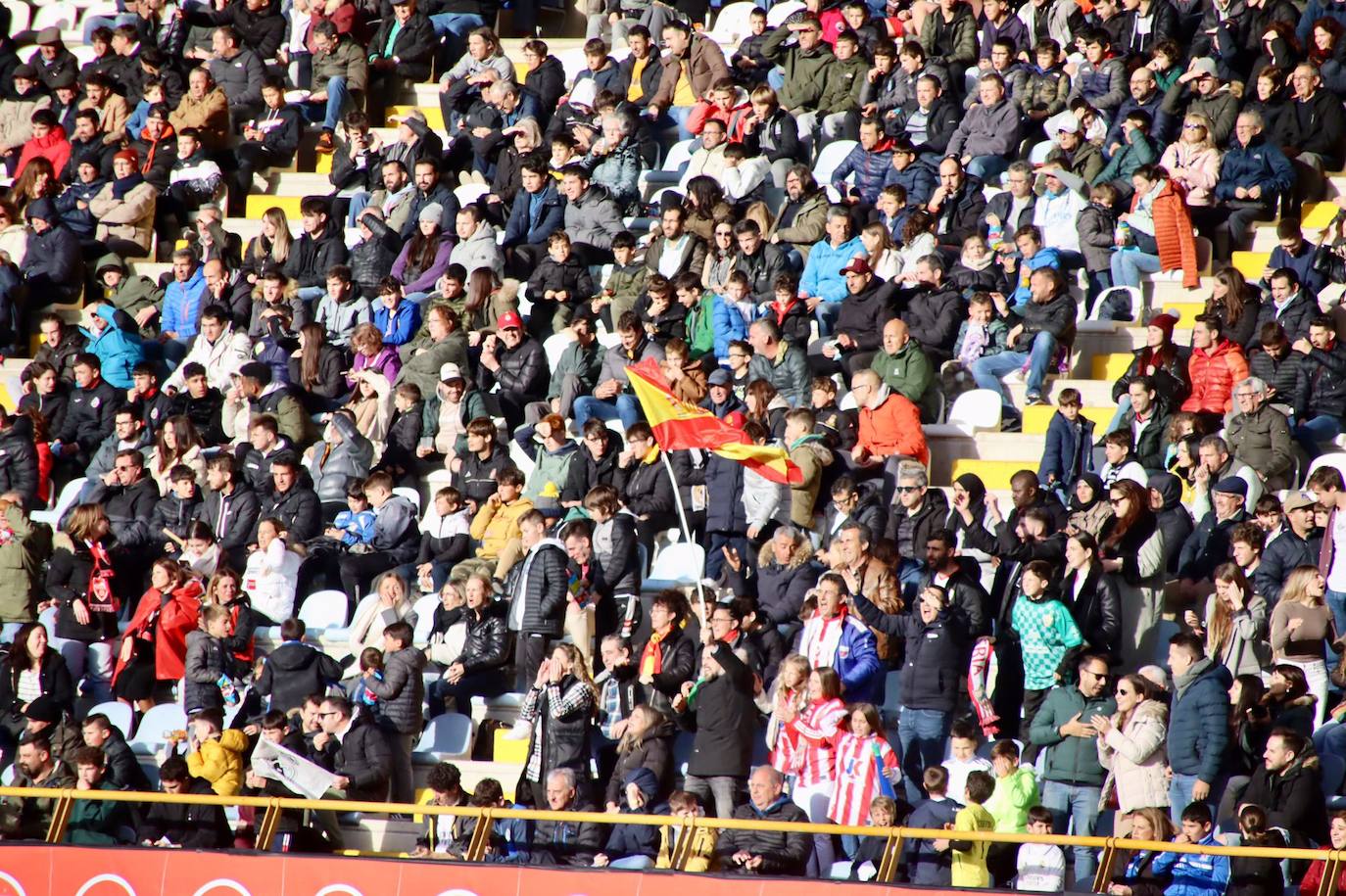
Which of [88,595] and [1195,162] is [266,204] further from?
[1195,162]

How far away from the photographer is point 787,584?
12492 mm

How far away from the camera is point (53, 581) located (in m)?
14.4

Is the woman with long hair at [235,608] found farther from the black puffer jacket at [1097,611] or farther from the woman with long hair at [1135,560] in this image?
the woman with long hair at [1135,560]

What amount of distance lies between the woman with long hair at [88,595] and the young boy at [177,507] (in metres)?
0.46

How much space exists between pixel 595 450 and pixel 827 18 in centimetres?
580

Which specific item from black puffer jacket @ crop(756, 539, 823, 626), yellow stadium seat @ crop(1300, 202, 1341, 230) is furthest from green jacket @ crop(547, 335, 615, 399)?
yellow stadium seat @ crop(1300, 202, 1341, 230)

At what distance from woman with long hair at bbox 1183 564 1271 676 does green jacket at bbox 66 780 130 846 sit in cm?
600

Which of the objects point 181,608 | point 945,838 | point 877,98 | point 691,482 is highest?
point 877,98

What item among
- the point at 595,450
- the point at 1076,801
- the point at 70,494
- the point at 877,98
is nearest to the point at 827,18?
the point at 877,98

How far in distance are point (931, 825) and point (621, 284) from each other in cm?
619

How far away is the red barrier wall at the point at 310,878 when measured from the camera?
1047 centimetres

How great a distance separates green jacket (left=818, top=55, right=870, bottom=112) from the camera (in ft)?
56.5

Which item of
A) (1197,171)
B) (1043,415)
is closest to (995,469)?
(1043,415)

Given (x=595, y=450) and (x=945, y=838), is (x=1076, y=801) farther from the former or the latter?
(x=595, y=450)
